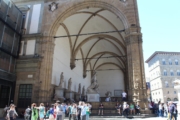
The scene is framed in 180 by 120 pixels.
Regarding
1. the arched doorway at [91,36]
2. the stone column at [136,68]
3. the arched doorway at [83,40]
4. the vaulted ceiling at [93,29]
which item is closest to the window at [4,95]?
the arched doorway at [91,36]

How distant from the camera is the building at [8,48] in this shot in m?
13.5

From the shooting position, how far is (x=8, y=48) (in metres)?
14.4

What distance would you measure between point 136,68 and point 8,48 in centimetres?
1153

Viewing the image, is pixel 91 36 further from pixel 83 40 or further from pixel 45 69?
pixel 45 69

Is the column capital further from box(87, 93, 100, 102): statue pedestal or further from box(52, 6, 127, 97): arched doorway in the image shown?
box(87, 93, 100, 102): statue pedestal

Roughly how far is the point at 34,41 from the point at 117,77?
24.9m

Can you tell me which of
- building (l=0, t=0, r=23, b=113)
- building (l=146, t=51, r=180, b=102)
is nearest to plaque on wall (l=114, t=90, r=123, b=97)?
building (l=146, t=51, r=180, b=102)

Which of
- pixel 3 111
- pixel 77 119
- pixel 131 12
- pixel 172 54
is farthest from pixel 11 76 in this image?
pixel 172 54

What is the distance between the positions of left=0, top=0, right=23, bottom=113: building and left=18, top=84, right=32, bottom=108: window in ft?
2.21

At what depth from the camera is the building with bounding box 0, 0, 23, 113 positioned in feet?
44.3

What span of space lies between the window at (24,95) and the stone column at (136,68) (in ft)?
29.3

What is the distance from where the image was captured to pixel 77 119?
9852 millimetres

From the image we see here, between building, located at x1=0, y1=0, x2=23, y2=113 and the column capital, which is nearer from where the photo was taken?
building, located at x1=0, y1=0, x2=23, y2=113

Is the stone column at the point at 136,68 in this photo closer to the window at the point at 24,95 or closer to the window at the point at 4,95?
the window at the point at 24,95
